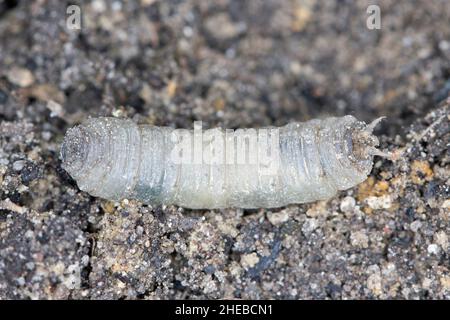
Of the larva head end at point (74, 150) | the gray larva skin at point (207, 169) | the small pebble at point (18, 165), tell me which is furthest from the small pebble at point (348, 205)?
the small pebble at point (18, 165)

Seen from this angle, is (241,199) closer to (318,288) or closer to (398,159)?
(318,288)

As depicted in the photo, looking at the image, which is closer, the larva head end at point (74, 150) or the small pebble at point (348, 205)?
the larva head end at point (74, 150)

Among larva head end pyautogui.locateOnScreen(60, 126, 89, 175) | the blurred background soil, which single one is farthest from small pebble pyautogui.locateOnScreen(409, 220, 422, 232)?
larva head end pyautogui.locateOnScreen(60, 126, 89, 175)

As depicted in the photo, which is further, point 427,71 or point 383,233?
point 427,71

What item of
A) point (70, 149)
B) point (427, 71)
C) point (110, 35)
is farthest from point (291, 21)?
point (70, 149)

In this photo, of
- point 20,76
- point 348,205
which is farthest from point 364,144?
point 20,76

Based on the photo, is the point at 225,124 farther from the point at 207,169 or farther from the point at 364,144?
the point at 364,144

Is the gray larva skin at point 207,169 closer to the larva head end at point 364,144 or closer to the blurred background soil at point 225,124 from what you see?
the larva head end at point 364,144
